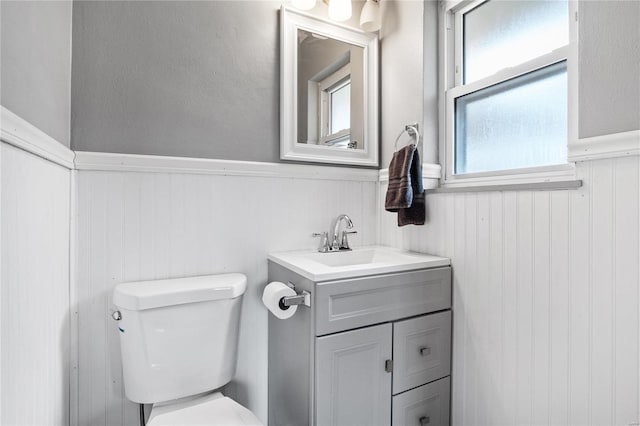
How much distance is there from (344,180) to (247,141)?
0.52m

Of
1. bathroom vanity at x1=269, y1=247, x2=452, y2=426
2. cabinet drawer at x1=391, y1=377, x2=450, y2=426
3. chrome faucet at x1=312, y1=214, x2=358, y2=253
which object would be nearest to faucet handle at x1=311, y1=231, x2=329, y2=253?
chrome faucet at x1=312, y1=214, x2=358, y2=253

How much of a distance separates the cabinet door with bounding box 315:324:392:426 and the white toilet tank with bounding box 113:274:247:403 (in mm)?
396

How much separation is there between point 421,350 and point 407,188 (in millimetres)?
643

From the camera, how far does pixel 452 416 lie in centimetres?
133

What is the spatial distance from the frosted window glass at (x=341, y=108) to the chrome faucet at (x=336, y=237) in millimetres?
451

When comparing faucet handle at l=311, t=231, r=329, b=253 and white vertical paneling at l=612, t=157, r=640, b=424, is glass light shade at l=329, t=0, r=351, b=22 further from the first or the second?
white vertical paneling at l=612, t=157, r=640, b=424

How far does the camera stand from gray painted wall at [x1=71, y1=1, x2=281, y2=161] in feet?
3.92

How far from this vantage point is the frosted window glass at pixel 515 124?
1107 millimetres

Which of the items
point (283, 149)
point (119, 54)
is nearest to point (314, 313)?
point (283, 149)

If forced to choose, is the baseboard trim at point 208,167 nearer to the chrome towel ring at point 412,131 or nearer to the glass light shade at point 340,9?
the chrome towel ring at point 412,131

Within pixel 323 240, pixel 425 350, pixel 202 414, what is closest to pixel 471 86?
pixel 323 240

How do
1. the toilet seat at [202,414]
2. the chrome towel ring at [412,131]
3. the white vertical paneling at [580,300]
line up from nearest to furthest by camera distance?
the white vertical paneling at [580,300]
the toilet seat at [202,414]
the chrome towel ring at [412,131]

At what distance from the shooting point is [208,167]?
136 cm

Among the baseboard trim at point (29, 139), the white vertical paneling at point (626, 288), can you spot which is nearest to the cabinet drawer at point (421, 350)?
the white vertical paneling at point (626, 288)
